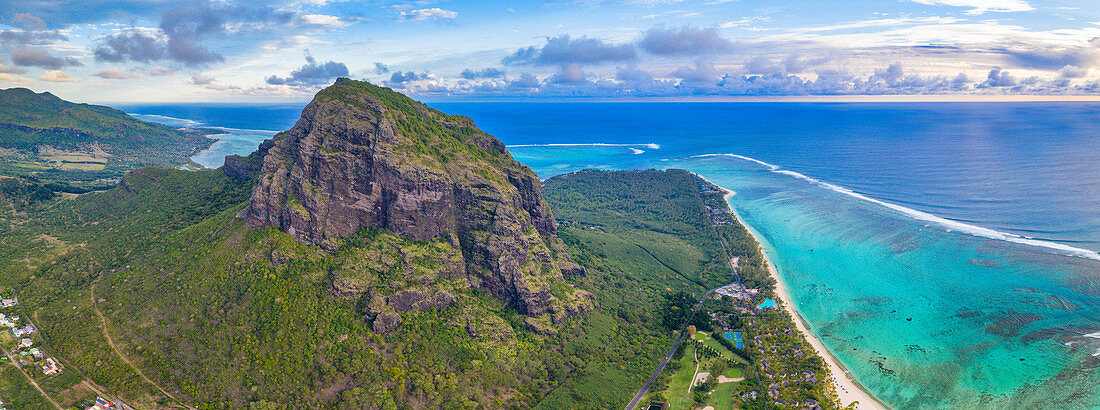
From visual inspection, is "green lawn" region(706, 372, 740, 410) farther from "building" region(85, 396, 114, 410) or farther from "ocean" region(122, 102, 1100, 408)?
"building" region(85, 396, 114, 410)

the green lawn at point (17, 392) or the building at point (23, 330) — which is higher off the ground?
the building at point (23, 330)

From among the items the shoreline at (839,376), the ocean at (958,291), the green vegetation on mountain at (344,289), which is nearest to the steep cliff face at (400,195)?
the green vegetation on mountain at (344,289)

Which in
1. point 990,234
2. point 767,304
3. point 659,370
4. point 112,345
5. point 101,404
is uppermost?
point 112,345

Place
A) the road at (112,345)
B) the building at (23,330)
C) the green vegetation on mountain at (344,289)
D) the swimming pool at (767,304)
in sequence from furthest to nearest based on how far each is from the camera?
the swimming pool at (767,304)
the building at (23,330)
the green vegetation on mountain at (344,289)
the road at (112,345)

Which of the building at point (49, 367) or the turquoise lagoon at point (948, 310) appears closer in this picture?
the building at point (49, 367)

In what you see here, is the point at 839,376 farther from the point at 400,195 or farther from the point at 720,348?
the point at 400,195

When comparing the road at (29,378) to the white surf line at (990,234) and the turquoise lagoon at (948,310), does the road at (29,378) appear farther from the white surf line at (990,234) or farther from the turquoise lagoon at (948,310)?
the white surf line at (990,234)

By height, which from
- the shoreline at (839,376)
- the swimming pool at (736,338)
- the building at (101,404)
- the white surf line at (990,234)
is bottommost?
the shoreline at (839,376)

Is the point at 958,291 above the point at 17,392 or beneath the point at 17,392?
beneath

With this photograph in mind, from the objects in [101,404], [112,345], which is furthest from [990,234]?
[112,345]
